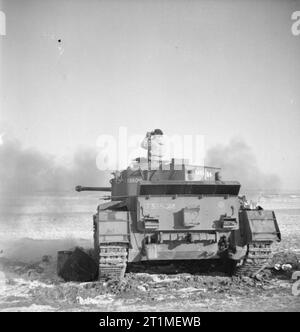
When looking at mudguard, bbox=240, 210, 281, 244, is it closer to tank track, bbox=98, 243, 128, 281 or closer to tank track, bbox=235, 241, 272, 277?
tank track, bbox=235, 241, 272, 277

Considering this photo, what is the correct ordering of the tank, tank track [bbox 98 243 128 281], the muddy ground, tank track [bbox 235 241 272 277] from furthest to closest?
tank track [bbox 235 241 272 277] → the tank → tank track [bbox 98 243 128 281] → the muddy ground

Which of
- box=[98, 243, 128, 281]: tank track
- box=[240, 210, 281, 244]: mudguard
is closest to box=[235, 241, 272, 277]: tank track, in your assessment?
box=[240, 210, 281, 244]: mudguard

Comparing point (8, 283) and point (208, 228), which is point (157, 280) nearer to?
point (208, 228)

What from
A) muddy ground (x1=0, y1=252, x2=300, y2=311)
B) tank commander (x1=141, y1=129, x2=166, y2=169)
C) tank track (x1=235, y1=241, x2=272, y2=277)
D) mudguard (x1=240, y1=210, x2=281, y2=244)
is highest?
tank commander (x1=141, y1=129, x2=166, y2=169)

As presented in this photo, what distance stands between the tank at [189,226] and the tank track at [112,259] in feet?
0.07

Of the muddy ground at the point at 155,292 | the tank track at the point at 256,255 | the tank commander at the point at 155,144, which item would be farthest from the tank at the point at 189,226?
the tank commander at the point at 155,144

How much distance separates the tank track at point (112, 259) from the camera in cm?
840

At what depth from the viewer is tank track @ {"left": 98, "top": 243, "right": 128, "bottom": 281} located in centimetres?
840

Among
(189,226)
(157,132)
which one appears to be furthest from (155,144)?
(189,226)

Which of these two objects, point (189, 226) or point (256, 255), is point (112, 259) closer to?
point (189, 226)

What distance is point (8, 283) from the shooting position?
30.2 feet

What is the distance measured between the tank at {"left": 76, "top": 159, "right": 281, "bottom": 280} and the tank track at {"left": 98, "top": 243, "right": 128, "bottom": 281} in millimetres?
21

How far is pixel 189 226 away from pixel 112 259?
1.83 meters

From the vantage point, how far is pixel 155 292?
8094 mm
